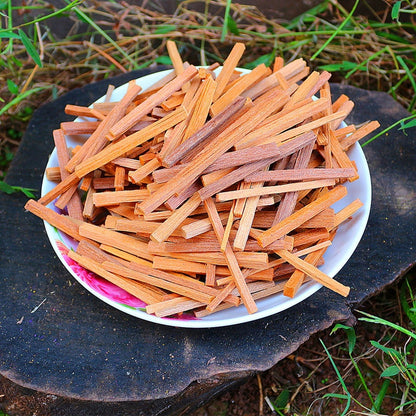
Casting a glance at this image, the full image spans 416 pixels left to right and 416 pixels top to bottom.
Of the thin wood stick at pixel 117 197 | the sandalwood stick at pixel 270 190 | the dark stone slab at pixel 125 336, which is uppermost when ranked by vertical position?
the sandalwood stick at pixel 270 190

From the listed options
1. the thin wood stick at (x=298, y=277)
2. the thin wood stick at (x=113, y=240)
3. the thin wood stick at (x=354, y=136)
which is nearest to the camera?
the thin wood stick at (x=298, y=277)

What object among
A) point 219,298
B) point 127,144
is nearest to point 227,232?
point 219,298

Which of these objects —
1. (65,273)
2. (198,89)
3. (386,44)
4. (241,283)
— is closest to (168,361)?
(241,283)

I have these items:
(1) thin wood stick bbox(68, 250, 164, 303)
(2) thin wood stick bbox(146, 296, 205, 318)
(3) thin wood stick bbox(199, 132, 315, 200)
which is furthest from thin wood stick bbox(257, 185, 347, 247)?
(1) thin wood stick bbox(68, 250, 164, 303)

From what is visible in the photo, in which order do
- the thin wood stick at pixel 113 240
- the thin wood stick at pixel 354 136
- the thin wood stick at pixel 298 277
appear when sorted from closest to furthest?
1. the thin wood stick at pixel 298 277
2. the thin wood stick at pixel 113 240
3. the thin wood stick at pixel 354 136

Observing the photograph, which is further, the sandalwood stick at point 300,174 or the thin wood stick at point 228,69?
the thin wood stick at point 228,69

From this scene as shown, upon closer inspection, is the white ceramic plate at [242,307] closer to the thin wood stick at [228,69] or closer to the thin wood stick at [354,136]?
the thin wood stick at [354,136]

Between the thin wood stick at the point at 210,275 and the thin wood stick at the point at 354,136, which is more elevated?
the thin wood stick at the point at 354,136

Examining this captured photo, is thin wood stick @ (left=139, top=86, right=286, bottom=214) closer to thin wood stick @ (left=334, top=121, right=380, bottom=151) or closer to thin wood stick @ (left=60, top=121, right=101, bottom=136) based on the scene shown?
thin wood stick @ (left=334, top=121, right=380, bottom=151)

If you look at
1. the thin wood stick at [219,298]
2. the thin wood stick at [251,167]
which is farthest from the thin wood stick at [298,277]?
the thin wood stick at [251,167]
